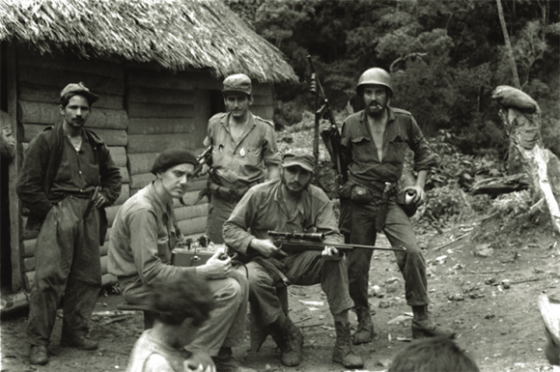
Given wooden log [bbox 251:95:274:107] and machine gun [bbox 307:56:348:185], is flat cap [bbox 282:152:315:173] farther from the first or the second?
wooden log [bbox 251:95:274:107]

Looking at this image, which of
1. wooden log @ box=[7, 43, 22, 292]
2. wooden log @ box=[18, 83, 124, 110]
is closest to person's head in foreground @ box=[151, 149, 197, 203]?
wooden log @ box=[7, 43, 22, 292]

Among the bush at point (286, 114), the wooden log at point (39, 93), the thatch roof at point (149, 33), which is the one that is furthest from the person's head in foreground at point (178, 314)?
the bush at point (286, 114)

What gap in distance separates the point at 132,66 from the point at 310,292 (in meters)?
3.53

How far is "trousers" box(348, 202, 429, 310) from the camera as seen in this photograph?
6.72 m

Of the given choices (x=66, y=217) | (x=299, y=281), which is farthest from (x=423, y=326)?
(x=66, y=217)

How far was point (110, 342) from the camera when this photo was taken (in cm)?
700

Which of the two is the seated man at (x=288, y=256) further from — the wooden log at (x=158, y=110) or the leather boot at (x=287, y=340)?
the wooden log at (x=158, y=110)

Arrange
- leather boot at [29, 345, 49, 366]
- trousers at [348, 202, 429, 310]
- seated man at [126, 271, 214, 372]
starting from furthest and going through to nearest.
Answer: trousers at [348, 202, 429, 310], leather boot at [29, 345, 49, 366], seated man at [126, 271, 214, 372]

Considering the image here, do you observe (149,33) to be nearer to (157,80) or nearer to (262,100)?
(157,80)

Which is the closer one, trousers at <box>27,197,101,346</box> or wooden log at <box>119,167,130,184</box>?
trousers at <box>27,197,101,346</box>

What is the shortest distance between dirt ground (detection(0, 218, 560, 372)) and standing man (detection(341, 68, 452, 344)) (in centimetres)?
49

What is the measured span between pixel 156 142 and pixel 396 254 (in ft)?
13.9

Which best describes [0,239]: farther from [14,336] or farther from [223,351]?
[223,351]

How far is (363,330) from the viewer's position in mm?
7055
